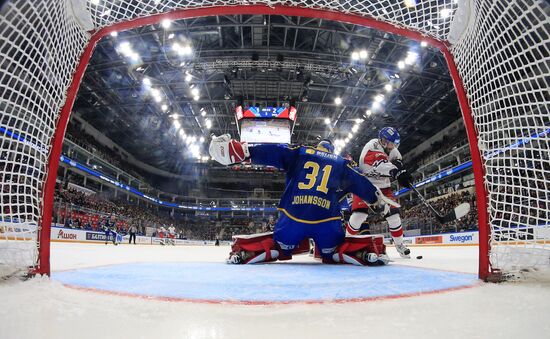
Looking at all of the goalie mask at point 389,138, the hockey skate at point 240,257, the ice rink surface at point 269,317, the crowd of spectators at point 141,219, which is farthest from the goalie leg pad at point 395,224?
the crowd of spectators at point 141,219

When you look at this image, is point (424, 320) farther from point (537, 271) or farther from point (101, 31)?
point (101, 31)

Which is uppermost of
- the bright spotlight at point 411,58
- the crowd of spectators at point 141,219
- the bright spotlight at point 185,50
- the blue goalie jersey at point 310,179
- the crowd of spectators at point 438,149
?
the bright spotlight at point 185,50

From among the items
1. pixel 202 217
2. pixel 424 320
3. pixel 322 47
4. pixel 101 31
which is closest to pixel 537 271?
pixel 424 320

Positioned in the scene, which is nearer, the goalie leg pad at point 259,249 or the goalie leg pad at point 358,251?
the goalie leg pad at point 358,251

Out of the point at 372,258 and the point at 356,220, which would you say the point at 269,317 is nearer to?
the point at 372,258

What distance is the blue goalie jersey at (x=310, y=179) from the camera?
2881 millimetres

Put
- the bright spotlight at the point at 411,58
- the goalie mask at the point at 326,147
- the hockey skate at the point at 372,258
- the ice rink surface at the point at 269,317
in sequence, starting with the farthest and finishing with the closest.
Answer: the bright spotlight at the point at 411,58
the goalie mask at the point at 326,147
the hockey skate at the point at 372,258
the ice rink surface at the point at 269,317

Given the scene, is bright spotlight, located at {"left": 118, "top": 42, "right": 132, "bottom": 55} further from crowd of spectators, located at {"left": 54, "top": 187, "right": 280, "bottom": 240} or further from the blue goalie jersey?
the blue goalie jersey

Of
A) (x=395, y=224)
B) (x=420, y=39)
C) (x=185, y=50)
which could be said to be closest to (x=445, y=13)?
(x=420, y=39)

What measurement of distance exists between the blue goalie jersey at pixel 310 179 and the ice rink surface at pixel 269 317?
5.20 feet

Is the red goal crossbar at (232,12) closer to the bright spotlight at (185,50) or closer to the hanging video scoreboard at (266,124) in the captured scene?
the bright spotlight at (185,50)

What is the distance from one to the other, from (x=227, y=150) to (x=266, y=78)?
51.5ft

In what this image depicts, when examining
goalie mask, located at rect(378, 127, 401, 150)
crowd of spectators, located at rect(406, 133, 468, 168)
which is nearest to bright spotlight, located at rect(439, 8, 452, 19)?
goalie mask, located at rect(378, 127, 401, 150)

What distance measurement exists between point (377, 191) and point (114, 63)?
50.9 ft
